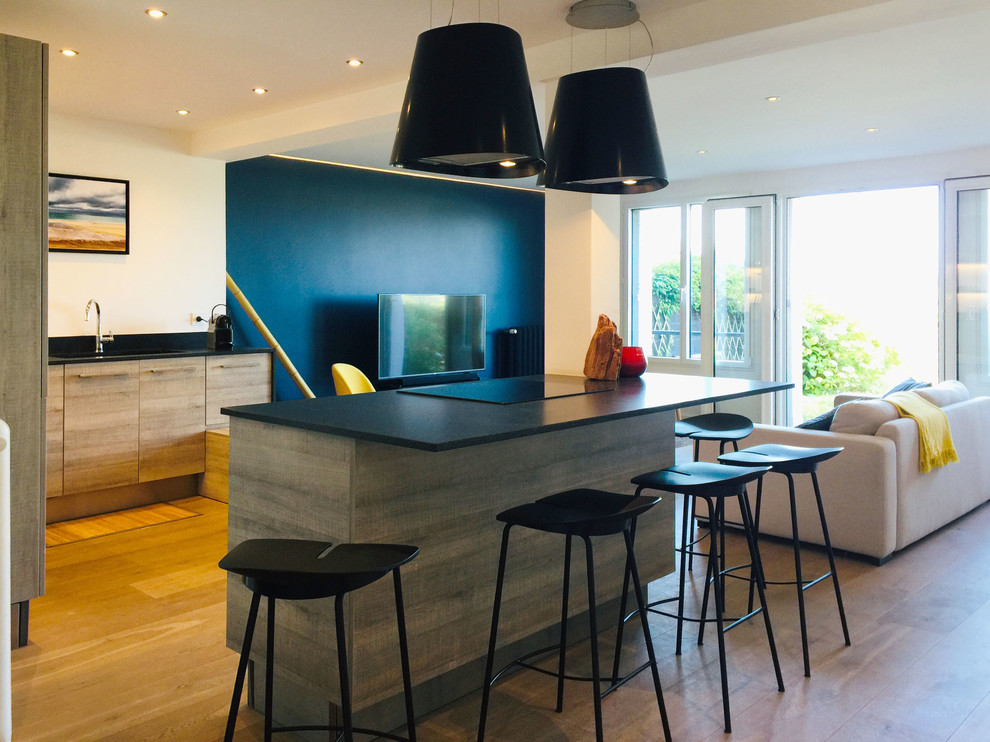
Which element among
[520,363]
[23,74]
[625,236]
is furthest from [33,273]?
[625,236]

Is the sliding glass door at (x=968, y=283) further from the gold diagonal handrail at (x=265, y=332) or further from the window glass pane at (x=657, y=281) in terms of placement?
the gold diagonal handrail at (x=265, y=332)

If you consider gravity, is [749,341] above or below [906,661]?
above

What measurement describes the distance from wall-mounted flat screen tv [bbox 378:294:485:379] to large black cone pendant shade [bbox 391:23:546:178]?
15.6ft

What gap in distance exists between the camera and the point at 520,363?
8984mm

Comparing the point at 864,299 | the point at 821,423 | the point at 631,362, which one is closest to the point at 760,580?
the point at 631,362

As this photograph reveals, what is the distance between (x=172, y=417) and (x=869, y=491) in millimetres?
4220

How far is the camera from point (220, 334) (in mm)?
5941

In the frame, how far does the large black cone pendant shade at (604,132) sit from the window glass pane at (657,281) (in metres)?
5.80

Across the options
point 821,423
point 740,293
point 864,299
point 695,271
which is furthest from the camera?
point 864,299

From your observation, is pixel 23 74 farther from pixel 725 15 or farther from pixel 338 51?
pixel 725 15

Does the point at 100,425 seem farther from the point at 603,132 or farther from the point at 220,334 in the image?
the point at 603,132

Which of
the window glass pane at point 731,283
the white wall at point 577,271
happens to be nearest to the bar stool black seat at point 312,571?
the white wall at point 577,271

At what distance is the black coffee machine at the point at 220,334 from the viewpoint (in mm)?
5938

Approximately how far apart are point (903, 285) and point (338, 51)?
8.58 meters
